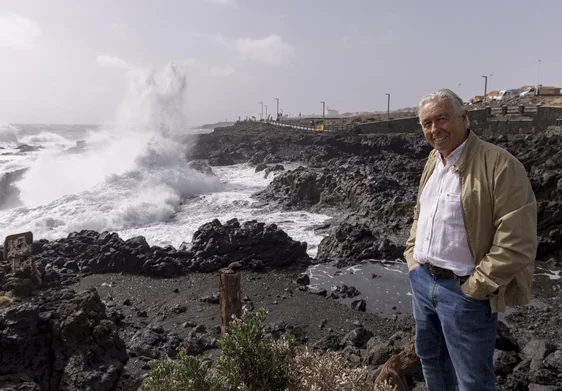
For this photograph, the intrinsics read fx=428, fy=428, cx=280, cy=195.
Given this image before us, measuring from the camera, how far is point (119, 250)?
1178 cm

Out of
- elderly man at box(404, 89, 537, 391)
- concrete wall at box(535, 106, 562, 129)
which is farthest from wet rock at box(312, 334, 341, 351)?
concrete wall at box(535, 106, 562, 129)

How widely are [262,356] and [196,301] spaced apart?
6281 mm

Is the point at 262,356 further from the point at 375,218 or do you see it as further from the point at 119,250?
the point at 375,218

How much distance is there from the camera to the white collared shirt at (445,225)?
2.26 meters

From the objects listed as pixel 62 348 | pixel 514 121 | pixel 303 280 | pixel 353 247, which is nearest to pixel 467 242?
pixel 62 348

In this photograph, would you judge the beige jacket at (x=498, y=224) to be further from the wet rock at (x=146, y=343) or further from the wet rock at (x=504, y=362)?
the wet rock at (x=146, y=343)

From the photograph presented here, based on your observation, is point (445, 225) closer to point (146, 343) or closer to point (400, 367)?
point (400, 367)

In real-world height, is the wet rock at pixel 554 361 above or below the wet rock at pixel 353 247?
above

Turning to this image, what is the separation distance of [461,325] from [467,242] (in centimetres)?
44

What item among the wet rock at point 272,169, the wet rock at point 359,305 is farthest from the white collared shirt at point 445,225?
the wet rock at point 272,169

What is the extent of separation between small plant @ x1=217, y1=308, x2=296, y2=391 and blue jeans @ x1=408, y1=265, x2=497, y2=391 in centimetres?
113

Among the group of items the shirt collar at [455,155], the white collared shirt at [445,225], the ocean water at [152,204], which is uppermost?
the shirt collar at [455,155]

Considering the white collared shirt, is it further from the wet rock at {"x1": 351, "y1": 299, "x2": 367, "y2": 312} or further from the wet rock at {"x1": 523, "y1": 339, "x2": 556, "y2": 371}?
the wet rock at {"x1": 351, "y1": 299, "x2": 367, "y2": 312}

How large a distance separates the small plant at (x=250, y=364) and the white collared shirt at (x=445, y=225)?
1309mm
